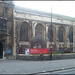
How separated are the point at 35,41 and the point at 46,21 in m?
10.1

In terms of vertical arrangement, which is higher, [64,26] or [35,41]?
[64,26]

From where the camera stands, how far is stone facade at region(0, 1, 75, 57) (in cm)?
3027

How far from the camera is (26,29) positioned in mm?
38219

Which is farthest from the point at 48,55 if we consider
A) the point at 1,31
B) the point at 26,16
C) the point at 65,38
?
the point at 65,38

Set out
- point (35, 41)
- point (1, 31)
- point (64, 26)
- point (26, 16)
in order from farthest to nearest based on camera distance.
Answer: point (64, 26) → point (26, 16) → point (35, 41) → point (1, 31)

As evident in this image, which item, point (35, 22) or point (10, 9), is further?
point (35, 22)

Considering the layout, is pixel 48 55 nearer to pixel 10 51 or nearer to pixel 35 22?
pixel 10 51

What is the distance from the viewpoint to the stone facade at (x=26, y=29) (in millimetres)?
30266

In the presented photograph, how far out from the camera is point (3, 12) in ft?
98.8

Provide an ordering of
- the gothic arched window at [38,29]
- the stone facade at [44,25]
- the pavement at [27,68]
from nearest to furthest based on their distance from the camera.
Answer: the pavement at [27,68], the stone facade at [44,25], the gothic arched window at [38,29]

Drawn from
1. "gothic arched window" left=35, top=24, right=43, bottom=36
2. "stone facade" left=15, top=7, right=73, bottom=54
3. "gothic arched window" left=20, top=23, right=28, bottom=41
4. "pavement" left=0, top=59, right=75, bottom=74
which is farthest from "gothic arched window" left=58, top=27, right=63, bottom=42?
"pavement" left=0, top=59, right=75, bottom=74

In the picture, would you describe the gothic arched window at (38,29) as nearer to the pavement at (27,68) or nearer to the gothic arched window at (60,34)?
the gothic arched window at (60,34)

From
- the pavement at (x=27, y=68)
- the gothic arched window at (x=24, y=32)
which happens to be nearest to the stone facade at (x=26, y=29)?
the gothic arched window at (x=24, y=32)

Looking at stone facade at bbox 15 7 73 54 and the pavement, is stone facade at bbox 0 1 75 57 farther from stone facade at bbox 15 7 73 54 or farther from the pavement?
the pavement
